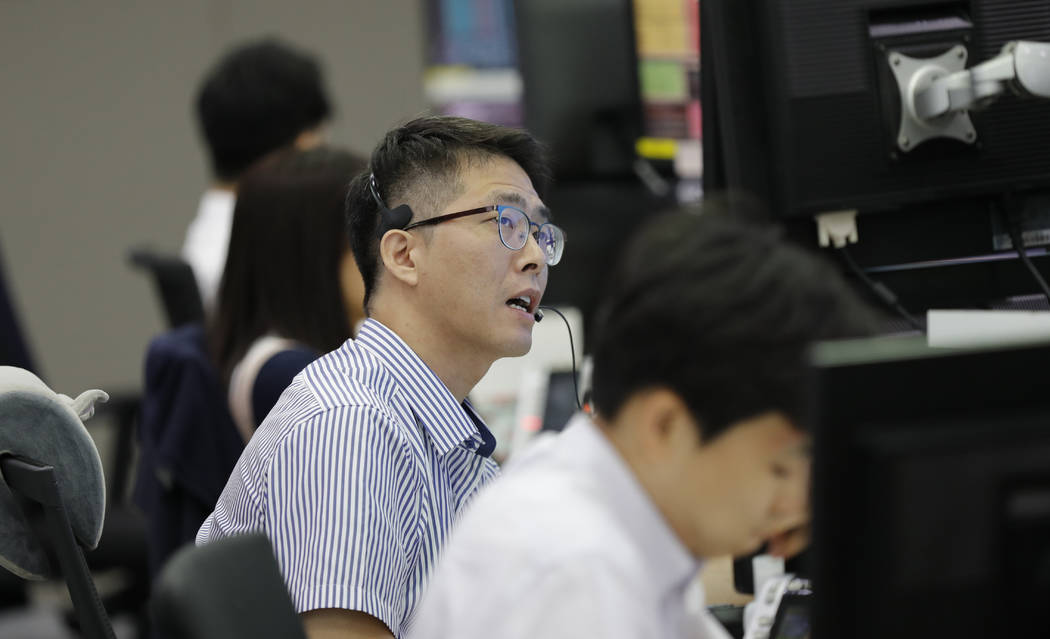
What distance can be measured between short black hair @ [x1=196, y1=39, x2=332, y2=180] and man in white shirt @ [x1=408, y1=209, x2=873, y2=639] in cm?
219

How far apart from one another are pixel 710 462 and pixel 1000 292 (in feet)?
2.92

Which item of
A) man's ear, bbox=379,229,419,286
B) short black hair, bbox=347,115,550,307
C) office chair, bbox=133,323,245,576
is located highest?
short black hair, bbox=347,115,550,307

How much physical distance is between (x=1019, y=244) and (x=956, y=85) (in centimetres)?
22

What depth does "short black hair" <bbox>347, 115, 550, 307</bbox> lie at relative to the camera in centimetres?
151

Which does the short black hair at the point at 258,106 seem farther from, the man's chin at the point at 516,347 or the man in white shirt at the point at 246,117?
the man's chin at the point at 516,347

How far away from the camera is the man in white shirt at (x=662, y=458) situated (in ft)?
2.44

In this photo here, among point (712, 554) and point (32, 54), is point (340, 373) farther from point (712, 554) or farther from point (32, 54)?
point (32, 54)

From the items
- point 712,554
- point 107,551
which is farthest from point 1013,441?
point 107,551

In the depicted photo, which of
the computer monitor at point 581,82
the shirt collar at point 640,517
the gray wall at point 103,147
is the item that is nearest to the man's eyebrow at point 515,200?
the shirt collar at point 640,517

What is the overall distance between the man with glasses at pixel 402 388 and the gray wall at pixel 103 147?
10.8ft

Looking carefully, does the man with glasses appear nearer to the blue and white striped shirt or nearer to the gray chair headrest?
the blue and white striped shirt

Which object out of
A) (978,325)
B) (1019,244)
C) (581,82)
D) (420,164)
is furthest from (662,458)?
(581,82)

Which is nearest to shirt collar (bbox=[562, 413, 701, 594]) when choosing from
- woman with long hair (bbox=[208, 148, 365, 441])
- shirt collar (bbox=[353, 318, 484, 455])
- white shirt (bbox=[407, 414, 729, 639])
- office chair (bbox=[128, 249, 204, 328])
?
white shirt (bbox=[407, 414, 729, 639])

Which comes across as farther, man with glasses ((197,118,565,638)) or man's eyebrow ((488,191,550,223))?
man's eyebrow ((488,191,550,223))
